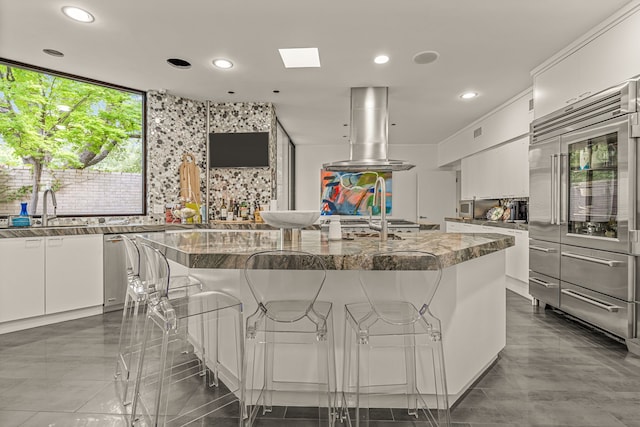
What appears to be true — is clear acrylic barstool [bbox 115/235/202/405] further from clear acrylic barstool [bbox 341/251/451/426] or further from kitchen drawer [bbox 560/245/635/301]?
kitchen drawer [bbox 560/245/635/301]

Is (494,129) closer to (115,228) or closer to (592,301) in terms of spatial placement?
(592,301)

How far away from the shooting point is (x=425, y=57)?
3400 millimetres

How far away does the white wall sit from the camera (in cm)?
771

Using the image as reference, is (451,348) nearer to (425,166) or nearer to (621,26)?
(621,26)

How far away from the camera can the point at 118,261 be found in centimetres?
370

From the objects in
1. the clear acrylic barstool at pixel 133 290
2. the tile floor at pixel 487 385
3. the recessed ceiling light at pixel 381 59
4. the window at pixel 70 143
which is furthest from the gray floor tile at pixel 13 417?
the recessed ceiling light at pixel 381 59

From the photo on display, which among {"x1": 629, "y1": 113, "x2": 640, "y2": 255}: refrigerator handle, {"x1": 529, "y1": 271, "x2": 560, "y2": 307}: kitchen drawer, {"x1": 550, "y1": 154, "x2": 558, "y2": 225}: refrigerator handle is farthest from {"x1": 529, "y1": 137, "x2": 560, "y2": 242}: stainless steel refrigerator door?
{"x1": 629, "y1": 113, "x2": 640, "y2": 255}: refrigerator handle

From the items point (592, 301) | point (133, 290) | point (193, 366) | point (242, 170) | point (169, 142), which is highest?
point (169, 142)

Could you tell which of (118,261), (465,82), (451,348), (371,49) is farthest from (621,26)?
(118,261)

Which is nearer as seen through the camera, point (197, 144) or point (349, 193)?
point (197, 144)

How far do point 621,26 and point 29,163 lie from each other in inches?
221

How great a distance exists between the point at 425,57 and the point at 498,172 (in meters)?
2.52

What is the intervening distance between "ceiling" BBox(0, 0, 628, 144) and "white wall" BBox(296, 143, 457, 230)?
3184mm

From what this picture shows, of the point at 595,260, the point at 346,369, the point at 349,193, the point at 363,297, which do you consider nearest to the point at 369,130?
the point at 595,260
